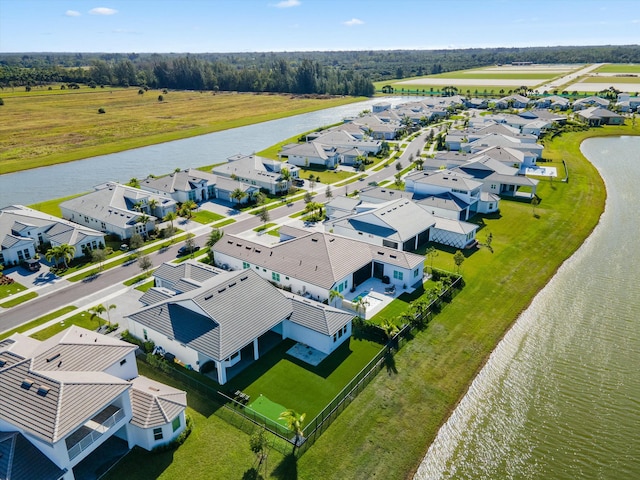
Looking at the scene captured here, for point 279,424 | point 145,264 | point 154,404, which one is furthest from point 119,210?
point 279,424

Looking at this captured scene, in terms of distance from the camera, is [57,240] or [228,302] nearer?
[228,302]

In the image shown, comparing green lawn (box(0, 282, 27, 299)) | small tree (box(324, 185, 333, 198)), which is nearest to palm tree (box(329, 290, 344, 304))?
green lawn (box(0, 282, 27, 299))

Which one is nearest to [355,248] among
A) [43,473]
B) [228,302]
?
[228,302]

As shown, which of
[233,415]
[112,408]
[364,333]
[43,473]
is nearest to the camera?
[43,473]

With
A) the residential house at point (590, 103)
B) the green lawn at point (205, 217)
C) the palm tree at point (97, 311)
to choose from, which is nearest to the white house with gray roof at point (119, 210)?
the green lawn at point (205, 217)

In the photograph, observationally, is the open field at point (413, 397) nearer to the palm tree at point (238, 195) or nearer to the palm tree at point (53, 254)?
the palm tree at point (53, 254)

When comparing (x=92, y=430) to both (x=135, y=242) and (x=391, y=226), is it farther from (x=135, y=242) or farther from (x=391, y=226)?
(x=391, y=226)

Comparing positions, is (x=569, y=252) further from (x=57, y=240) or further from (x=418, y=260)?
(x=57, y=240)
